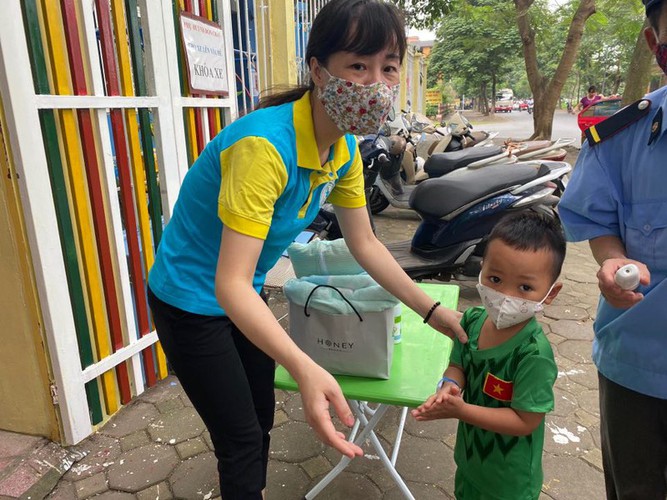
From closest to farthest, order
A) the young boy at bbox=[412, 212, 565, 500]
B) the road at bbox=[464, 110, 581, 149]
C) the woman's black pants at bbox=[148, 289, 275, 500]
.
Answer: the young boy at bbox=[412, 212, 565, 500], the woman's black pants at bbox=[148, 289, 275, 500], the road at bbox=[464, 110, 581, 149]

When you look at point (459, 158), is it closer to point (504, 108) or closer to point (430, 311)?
point (430, 311)

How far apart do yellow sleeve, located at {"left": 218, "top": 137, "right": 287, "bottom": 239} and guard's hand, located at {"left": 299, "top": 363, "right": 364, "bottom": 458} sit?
12.4 inches

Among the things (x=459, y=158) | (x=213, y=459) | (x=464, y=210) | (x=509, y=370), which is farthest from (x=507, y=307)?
(x=459, y=158)

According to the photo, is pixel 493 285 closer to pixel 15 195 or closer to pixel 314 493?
pixel 314 493

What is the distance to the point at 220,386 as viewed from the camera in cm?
136

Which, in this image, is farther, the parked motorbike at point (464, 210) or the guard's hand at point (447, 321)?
the parked motorbike at point (464, 210)

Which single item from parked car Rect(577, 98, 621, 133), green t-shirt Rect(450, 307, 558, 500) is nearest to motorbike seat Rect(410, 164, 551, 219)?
green t-shirt Rect(450, 307, 558, 500)

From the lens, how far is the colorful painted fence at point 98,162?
1.91 metres

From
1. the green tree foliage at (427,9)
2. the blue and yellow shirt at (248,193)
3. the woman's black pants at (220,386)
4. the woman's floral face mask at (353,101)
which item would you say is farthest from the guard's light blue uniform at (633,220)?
the green tree foliage at (427,9)

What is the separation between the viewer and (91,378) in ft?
7.49

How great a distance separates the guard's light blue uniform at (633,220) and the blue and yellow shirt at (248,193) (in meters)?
0.64

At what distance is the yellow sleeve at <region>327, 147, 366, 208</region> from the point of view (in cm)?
152

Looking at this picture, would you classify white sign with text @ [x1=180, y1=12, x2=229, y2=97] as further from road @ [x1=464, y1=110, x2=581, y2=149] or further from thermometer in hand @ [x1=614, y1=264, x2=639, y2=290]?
road @ [x1=464, y1=110, x2=581, y2=149]

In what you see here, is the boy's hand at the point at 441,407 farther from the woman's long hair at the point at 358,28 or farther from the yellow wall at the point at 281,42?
the yellow wall at the point at 281,42
